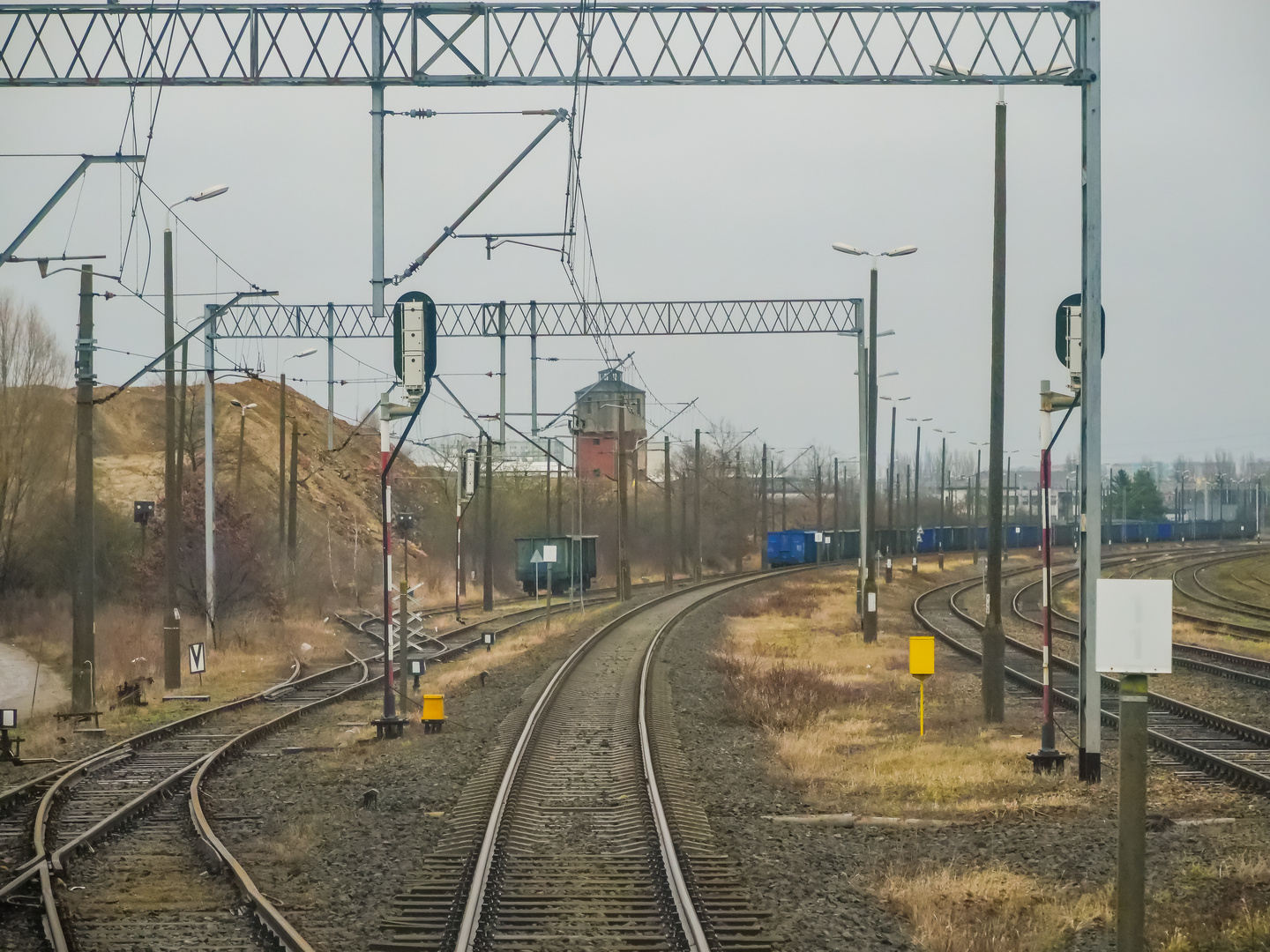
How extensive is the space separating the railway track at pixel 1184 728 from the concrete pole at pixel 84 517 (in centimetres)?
1471

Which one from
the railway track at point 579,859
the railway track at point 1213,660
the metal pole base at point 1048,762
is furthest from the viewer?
the railway track at point 1213,660

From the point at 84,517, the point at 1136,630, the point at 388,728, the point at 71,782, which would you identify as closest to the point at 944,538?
the point at 84,517

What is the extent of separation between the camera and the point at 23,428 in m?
44.8

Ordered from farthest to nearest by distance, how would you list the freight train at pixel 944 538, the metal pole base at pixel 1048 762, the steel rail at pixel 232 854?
the freight train at pixel 944 538 → the metal pole base at pixel 1048 762 → the steel rail at pixel 232 854

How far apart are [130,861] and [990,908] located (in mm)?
6871

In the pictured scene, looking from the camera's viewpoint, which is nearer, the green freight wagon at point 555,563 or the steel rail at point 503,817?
the steel rail at point 503,817

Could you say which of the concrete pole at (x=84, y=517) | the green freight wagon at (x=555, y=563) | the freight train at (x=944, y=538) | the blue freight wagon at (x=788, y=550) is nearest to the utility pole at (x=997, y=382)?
the concrete pole at (x=84, y=517)

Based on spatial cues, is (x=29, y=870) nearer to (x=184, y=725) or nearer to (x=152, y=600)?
(x=184, y=725)

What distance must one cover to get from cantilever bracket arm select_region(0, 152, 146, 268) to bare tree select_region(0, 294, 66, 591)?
30.4m

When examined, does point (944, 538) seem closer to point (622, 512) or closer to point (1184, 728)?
point (622, 512)

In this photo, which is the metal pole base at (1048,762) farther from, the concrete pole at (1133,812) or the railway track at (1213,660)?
the concrete pole at (1133,812)

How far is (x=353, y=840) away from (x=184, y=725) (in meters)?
9.42

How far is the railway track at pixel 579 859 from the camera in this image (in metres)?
8.47

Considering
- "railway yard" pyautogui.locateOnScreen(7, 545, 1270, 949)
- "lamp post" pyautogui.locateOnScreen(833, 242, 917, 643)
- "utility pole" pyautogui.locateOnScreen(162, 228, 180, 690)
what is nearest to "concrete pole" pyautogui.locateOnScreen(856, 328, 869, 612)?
"lamp post" pyautogui.locateOnScreen(833, 242, 917, 643)
